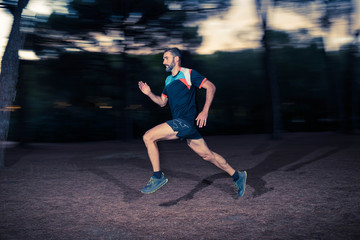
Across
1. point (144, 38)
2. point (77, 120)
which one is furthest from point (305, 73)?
point (77, 120)

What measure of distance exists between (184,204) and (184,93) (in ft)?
5.11

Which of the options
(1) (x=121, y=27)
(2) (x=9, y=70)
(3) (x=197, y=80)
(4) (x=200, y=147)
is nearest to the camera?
(3) (x=197, y=80)

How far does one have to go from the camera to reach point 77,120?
2347cm

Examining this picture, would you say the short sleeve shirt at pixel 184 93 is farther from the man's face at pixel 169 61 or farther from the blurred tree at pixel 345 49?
the blurred tree at pixel 345 49

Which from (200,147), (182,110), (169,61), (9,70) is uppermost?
(9,70)

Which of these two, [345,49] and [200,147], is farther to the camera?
[345,49]

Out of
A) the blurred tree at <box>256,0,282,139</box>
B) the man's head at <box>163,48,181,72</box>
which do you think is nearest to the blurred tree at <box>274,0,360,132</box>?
the blurred tree at <box>256,0,282,139</box>

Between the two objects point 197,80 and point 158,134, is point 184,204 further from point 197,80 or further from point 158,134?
point 197,80

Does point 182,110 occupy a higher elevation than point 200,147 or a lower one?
higher

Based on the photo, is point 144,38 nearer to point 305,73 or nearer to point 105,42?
point 105,42

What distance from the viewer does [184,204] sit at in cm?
524

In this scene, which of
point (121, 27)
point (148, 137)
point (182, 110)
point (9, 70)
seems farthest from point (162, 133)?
point (121, 27)

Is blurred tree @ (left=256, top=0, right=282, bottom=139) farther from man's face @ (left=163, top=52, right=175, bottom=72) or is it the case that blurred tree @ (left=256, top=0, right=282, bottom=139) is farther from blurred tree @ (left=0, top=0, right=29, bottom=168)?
man's face @ (left=163, top=52, right=175, bottom=72)

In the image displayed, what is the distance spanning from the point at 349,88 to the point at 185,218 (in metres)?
21.6
